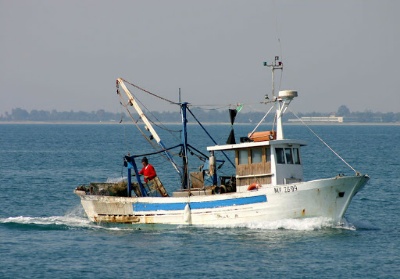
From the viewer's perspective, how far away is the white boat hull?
3662 cm

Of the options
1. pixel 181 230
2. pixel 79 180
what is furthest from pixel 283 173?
pixel 79 180

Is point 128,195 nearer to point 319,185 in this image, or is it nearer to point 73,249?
point 73,249

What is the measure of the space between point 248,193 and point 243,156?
2249mm

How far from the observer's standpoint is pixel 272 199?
36719 mm

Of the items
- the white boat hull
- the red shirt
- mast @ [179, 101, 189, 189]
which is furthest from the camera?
the red shirt

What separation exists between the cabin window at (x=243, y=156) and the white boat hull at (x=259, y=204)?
181 cm

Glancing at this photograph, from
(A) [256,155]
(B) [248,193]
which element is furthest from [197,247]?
(A) [256,155]

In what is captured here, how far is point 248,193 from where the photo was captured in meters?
37.0

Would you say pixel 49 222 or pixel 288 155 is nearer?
pixel 288 155

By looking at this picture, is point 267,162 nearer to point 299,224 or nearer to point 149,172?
point 299,224

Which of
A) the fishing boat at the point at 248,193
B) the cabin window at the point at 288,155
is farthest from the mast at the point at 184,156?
the cabin window at the point at 288,155

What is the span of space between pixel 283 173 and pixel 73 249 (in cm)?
938

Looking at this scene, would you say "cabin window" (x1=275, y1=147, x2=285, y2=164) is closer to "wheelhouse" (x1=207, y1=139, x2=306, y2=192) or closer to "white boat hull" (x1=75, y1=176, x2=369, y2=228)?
"wheelhouse" (x1=207, y1=139, x2=306, y2=192)

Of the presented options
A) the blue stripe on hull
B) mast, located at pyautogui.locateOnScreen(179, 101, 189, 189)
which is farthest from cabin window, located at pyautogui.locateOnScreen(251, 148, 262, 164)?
mast, located at pyautogui.locateOnScreen(179, 101, 189, 189)
